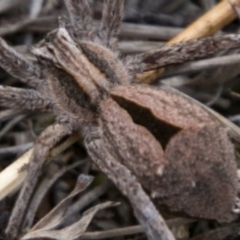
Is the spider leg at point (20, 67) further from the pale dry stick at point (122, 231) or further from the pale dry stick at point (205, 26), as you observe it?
the pale dry stick at point (122, 231)

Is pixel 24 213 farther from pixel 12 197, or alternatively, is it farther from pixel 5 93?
pixel 5 93

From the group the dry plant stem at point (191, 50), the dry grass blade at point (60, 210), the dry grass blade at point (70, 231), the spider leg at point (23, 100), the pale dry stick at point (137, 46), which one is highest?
the spider leg at point (23, 100)

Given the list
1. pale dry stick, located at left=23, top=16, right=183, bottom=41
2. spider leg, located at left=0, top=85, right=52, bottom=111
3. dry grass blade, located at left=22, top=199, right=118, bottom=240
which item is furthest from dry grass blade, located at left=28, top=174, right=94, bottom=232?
pale dry stick, located at left=23, top=16, right=183, bottom=41

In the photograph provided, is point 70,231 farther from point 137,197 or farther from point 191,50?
point 191,50

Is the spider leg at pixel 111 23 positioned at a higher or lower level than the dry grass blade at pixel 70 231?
higher

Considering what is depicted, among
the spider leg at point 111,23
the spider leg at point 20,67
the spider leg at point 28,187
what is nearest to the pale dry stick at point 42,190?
the spider leg at point 28,187

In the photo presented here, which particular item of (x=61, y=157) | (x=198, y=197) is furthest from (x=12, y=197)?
(x=198, y=197)

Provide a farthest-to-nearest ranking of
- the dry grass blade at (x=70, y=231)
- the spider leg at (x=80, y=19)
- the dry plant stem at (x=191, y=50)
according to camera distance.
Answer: the spider leg at (x=80, y=19), the dry plant stem at (x=191, y=50), the dry grass blade at (x=70, y=231)

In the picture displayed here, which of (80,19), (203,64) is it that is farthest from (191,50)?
(80,19)
